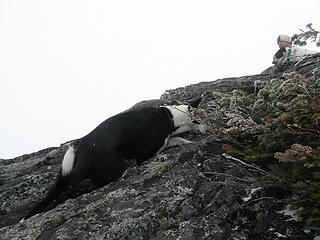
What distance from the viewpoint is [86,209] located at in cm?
266

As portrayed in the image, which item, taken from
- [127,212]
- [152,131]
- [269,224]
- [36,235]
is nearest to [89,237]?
[127,212]

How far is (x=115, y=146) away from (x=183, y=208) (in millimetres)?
1742

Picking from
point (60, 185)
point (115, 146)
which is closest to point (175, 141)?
point (115, 146)

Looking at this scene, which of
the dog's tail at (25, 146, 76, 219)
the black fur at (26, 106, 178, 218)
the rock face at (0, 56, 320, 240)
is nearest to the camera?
the rock face at (0, 56, 320, 240)

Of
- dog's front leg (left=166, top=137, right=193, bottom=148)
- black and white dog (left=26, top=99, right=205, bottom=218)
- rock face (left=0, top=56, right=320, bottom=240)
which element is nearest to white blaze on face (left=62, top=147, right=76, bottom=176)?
black and white dog (left=26, top=99, right=205, bottom=218)

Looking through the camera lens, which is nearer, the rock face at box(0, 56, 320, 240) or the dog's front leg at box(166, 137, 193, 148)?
the rock face at box(0, 56, 320, 240)

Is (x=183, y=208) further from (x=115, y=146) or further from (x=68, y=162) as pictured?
(x=68, y=162)

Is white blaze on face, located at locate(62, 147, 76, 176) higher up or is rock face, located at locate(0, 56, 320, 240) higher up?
white blaze on face, located at locate(62, 147, 76, 176)

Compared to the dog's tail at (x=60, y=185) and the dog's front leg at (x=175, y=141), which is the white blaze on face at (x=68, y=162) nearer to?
the dog's tail at (x=60, y=185)

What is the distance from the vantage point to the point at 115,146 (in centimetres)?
384

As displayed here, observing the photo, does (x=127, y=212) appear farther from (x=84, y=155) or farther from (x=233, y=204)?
→ (x=84, y=155)

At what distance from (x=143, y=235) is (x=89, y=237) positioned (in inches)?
16.8

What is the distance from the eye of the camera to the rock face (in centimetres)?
195

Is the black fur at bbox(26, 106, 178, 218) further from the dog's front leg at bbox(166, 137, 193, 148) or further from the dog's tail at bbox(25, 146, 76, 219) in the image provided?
the dog's front leg at bbox(166, 137, 193, 148)
